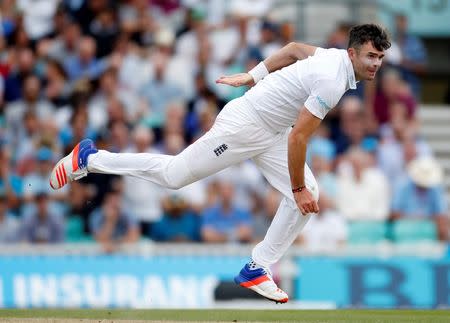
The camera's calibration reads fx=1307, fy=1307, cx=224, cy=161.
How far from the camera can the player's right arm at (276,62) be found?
1066 cm

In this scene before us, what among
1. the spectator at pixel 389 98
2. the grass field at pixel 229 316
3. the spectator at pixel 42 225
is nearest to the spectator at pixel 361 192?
the spectator at pixel 389 98

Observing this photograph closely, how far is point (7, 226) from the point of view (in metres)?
15.8

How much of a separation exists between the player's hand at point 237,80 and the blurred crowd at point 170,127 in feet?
15.3

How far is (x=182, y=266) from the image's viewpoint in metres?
14.9

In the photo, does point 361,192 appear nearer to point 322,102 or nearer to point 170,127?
point 170,127

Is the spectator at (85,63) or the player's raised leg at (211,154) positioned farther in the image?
the spectator at (85,63)

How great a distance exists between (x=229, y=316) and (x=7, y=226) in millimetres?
5303

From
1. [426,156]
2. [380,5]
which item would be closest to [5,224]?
[426,156]

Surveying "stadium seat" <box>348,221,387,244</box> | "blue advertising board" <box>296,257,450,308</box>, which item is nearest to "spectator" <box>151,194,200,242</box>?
"blue advertising board" <box>296,257,450,308</box>

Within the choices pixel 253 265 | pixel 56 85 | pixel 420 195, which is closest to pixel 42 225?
pixel 56 85

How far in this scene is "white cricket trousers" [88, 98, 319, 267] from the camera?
1060 cm

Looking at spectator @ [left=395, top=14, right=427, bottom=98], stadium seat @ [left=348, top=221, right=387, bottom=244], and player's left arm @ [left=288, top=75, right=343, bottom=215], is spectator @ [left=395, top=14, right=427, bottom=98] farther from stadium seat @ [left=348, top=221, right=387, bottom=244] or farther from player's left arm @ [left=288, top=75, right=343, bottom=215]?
player's left arm @ [left=288, top=75, right=343, bottom=215]

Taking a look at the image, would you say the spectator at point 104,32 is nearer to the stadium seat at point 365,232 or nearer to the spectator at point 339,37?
the spectator at point 339,37

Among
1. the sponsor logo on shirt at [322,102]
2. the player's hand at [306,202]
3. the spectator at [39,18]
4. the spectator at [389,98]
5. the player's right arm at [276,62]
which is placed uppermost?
the spectator at [39,18]
